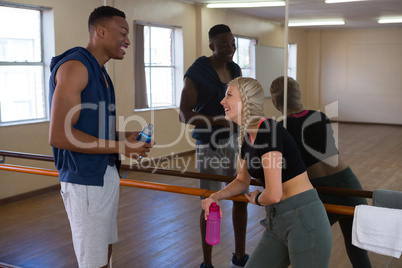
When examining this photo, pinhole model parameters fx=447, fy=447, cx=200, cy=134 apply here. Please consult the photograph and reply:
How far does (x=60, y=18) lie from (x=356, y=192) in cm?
421

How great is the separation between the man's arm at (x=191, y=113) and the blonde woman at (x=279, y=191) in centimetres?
112

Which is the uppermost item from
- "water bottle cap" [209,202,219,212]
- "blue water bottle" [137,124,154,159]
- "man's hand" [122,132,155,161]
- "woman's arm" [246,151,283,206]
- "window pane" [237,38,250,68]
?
"window pane" [237,38,250,68]

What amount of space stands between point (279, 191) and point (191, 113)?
145cm

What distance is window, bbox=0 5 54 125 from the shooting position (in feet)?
16.0

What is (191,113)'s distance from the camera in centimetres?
300

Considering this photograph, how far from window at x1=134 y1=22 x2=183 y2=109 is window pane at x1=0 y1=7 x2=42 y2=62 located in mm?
1917

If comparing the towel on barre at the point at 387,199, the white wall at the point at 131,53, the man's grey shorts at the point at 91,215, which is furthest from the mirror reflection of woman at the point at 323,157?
the man's grey shorts at the point at 91,215

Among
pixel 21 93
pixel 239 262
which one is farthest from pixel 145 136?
pixel 21 93

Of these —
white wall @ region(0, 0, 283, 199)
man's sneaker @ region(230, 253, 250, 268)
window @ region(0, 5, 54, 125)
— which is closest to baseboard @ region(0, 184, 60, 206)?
white wall @ region(0, 0, 283, 199)

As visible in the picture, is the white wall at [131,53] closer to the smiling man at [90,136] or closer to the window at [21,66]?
the window at [21,66]

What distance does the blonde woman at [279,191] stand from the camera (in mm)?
1658

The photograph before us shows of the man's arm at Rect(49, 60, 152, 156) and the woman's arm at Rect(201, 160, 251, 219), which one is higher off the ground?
the man's arm at Rect(49, 60, 152, 156)

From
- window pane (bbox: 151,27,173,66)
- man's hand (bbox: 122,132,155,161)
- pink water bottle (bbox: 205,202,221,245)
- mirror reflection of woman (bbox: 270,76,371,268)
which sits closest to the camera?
man's hand (bbox: 122,132,155,161)

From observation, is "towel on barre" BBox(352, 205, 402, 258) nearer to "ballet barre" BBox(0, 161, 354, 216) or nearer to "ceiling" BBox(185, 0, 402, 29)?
"ballet barre" BBox(0, 161, 354, 216)
